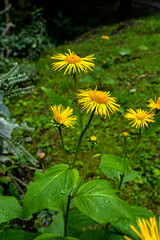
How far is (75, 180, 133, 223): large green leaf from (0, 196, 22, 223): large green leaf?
0.40 metres

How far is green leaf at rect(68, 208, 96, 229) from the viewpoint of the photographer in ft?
5.16

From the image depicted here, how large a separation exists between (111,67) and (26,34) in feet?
10.7

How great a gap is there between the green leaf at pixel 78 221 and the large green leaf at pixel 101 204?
33 cm

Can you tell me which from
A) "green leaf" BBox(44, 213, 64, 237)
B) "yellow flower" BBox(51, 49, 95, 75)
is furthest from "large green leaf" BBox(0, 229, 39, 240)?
"yellow flower" BBox(51, 49, 95, 75)

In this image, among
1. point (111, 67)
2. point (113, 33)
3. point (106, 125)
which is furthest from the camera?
point (113, 33)

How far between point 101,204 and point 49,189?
14.0 inches

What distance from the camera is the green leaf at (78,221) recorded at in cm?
157

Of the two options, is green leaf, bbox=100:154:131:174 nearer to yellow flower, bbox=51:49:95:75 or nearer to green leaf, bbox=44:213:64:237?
yellow flower, bbox=51:49:95:75

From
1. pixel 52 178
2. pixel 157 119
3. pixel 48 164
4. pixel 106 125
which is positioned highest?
pixel 157 119

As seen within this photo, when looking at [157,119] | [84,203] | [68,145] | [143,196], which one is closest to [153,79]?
[68,145]

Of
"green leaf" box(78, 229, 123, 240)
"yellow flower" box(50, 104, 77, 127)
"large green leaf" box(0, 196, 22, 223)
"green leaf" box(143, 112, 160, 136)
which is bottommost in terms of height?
"green leaf" box(78, 229, 123, 240)

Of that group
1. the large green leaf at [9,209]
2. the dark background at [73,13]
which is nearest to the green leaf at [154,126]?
the large green leaf at [9,209]

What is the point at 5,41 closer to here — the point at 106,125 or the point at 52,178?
the point at 106,125

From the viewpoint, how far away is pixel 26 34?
6.73 metres
